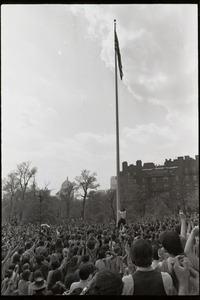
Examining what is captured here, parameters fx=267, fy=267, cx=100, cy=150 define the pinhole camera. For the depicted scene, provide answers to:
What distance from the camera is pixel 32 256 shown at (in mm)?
6086

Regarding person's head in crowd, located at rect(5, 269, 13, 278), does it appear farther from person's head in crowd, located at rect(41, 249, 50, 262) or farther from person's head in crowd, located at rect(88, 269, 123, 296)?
person's head in crowd, located at rect(88, 269, 123, 296)

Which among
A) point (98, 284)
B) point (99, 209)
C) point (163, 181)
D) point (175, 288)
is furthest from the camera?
point (163, 181)

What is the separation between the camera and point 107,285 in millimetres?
2092

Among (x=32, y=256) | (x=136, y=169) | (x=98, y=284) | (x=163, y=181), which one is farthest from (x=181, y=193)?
(x=98, y=284)

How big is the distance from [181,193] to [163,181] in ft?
17.0

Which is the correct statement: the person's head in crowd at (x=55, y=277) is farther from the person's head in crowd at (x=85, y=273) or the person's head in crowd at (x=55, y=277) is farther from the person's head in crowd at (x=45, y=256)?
the person's head in crowd at (x=45, y=256)

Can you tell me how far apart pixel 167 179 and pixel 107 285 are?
57.7 m

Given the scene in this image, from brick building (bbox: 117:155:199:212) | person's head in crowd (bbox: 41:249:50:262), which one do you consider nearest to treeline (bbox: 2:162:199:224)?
brick building (bbox: 117:155:199:212)

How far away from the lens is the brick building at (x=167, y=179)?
5300 centimetres

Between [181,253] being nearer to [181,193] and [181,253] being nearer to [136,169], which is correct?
[181,193]

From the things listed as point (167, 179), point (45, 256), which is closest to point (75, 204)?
point (167, 179)

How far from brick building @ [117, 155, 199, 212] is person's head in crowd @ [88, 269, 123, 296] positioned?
46271 mm

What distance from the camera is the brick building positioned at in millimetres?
53000

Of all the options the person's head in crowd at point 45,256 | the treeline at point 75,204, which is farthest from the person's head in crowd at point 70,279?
the treeline at point 75,204
